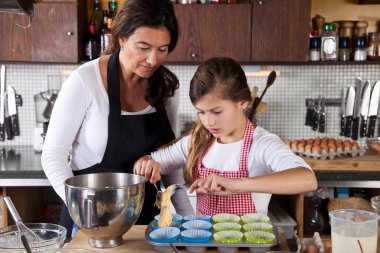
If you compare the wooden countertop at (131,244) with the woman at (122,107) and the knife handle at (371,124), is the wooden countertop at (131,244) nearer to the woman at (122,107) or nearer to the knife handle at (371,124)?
the woman at (122,107)

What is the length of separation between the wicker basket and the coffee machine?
1741mm

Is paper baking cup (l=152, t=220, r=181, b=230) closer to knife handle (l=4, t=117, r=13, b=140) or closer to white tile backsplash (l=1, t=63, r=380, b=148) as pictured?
white tile backsplash (l=1, t=63, r=380, b=148)

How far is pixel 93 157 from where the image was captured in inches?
74.8

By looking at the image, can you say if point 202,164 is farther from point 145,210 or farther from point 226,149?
point 145,210

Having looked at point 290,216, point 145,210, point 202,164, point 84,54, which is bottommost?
point 290,216

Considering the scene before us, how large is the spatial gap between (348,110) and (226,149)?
182cm

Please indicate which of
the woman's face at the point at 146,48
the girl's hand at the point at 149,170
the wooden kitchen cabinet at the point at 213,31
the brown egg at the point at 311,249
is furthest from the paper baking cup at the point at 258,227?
the wooden kitchen cabinet at the point at 213,31

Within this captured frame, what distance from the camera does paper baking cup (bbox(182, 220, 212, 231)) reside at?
→ 145 cm

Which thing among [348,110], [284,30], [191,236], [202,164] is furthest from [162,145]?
[348,110]

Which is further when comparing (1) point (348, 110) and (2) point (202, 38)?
(1) point (348, 110)

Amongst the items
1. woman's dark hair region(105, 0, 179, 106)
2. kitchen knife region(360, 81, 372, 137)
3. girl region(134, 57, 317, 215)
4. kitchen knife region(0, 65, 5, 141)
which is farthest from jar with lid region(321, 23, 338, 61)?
kitchen knife region(0, 65, 5, 141)

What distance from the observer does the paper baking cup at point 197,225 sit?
56.9 inches

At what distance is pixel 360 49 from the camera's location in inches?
132

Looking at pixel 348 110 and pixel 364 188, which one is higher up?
pixel 348 110
